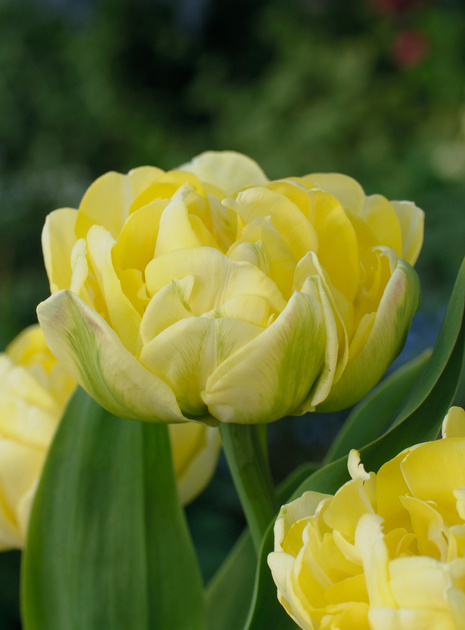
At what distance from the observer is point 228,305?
0.20 m

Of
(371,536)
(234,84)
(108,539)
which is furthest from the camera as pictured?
(234,84)

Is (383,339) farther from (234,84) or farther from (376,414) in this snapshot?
(234,84)

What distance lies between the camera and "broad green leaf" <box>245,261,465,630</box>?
21 centimetres

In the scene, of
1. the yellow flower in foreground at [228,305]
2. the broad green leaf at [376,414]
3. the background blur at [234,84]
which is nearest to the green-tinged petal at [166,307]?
the yellow flower in foreground at [228,305]

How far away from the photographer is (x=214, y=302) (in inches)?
7.9

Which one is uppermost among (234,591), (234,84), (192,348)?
(234,84)

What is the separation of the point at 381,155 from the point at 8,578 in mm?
2085

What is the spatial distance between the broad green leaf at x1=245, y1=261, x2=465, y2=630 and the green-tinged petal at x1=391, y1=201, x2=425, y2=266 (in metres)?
0.02

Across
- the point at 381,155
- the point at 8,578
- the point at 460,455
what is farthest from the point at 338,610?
the point at 381,155

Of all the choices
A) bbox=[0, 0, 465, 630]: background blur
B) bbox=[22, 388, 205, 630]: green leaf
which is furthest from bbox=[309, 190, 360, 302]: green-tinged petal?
bbox=[0, 0, 465, 630]: background blur

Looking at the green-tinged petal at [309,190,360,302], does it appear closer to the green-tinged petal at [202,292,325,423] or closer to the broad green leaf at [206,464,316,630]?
the green-tinged petal at [202,292,325,423]

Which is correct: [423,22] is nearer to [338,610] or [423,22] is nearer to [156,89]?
[156,89]

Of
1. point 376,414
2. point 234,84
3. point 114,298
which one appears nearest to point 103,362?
point 114,298

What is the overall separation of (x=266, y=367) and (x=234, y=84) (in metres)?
2.72
